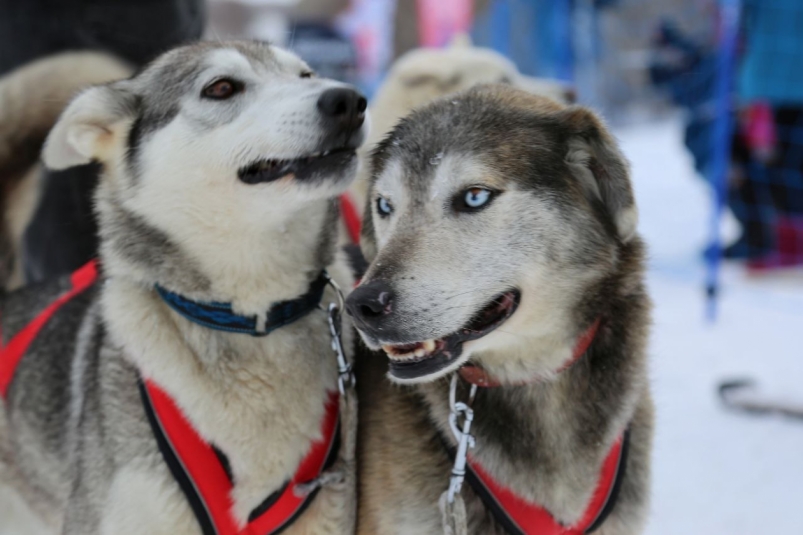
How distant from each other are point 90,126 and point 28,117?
92cm

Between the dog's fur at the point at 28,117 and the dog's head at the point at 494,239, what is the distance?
156cm

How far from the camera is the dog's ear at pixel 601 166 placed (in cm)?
175

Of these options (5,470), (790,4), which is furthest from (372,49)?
(5,470)

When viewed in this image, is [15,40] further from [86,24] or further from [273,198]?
[273,198]

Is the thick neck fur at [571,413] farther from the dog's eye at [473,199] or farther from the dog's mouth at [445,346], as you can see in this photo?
the dog's eye at [473,199]

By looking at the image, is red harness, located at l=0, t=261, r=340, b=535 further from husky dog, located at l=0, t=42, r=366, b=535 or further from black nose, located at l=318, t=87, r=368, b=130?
black nose, located at l=318, t=87, r=368, b=130

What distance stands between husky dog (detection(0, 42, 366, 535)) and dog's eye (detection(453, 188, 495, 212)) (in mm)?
325

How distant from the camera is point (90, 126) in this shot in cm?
205

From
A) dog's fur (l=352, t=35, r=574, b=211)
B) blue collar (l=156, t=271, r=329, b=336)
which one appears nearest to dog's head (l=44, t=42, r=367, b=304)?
blue collar (l=156, t=271, r=329, b=336)

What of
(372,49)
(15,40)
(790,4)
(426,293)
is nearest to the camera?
(426,293)

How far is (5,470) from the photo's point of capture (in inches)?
101

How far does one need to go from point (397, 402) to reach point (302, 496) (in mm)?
342

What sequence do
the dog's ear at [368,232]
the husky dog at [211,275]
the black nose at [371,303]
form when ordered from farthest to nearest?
the dog's ear at [368,232], the husky dog at [211,275], the black nose at [371,303]

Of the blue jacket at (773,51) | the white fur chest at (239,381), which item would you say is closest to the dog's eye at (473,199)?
the white fur chest at (239,381)
